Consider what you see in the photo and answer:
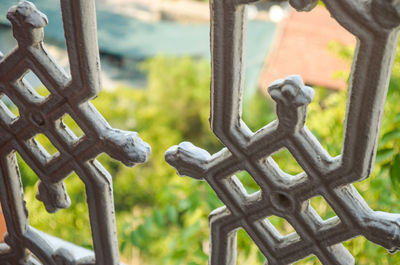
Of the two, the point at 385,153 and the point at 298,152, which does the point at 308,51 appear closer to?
the point at 385,153

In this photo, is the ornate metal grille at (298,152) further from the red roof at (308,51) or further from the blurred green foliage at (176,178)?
the red roof at (308,51)

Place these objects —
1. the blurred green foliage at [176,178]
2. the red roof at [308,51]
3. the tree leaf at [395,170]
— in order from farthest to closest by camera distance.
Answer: the red roof at [308,51] → the blurred green foliage at [176,178] → the tree leaf at [395,170]

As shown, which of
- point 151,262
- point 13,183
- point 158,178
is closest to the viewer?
point 13,183

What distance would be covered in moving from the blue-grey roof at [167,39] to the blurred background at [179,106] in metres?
0.01

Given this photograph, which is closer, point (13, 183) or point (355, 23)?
point (355, 23)

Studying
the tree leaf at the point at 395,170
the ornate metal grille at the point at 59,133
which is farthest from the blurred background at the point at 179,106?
the ornate metal grille at the point at 59,133

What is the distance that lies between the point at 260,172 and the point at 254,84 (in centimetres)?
456

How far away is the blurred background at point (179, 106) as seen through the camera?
106cm

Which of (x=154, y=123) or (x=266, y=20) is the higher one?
(x=266, y=20)

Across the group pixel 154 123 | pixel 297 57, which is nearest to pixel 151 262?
pixel 154 123

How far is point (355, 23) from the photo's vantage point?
1.18 ft

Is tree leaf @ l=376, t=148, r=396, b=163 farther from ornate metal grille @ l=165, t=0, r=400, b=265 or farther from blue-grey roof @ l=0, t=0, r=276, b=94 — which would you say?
blue-grey roof @ l=0, t=0, r=276, b=94

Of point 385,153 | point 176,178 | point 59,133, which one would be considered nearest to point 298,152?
point 59,133

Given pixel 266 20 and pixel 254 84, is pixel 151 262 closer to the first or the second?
pixel 254 84
